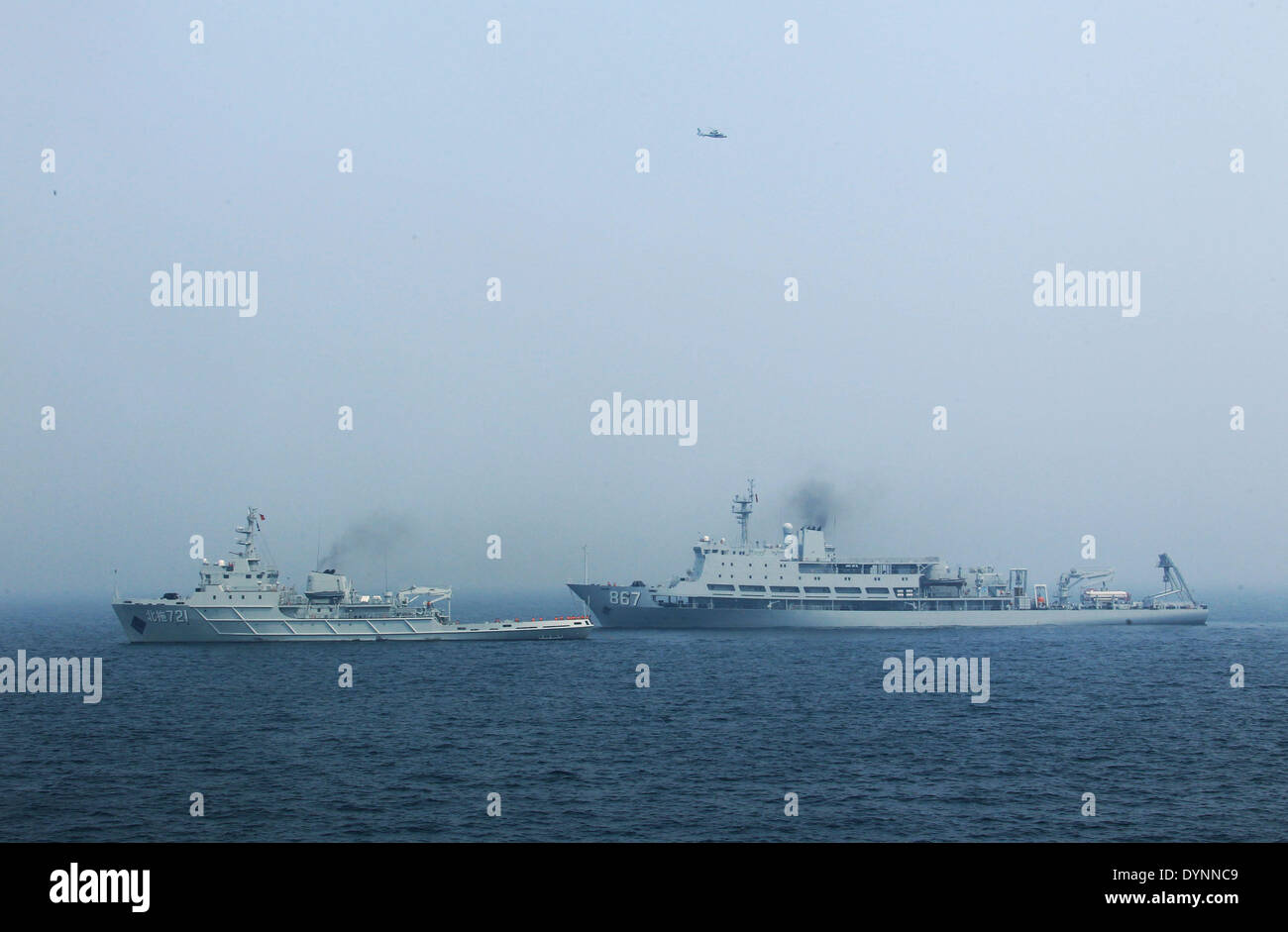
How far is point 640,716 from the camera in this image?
133 ft

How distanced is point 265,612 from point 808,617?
39.9 metres

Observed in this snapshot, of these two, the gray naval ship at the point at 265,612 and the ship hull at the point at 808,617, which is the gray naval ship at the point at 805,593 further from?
the gray naval ship at the point at 265,612

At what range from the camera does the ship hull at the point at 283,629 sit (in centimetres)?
6731

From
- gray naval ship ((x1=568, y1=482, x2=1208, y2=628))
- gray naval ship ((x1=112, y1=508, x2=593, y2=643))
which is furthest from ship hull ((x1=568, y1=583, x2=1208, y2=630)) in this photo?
gray naval ship ((x1=112, y1=508, x2=593, y2=643))

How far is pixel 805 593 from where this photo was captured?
82.6m

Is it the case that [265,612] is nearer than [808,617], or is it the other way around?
[265,612]

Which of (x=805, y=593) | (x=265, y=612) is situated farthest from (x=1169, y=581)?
(x=265, y=612)

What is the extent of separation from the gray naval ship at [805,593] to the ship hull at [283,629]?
393 inches

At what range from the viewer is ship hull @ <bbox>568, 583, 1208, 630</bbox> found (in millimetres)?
80375

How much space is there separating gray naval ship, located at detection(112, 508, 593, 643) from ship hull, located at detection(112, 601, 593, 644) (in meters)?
0.06

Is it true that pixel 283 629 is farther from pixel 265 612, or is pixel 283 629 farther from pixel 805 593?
pixel 805 593

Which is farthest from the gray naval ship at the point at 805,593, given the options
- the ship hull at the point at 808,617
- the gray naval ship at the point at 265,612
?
the gray naval ship at the point at 265,612
